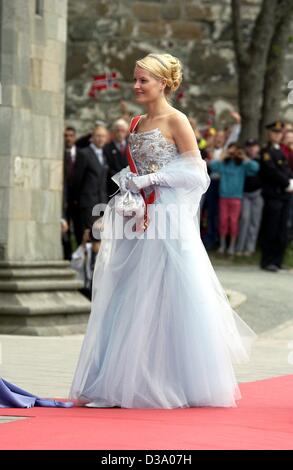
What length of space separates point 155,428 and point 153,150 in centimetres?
224

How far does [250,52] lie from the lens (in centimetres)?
2492

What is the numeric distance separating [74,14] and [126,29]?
3.31ft

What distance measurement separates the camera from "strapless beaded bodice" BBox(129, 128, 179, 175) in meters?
10.0

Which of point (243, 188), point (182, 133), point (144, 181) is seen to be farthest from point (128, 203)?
point (243, 188)

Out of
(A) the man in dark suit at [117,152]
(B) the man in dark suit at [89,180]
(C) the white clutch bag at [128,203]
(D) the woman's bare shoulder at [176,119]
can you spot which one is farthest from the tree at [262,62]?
(C) the white clutch bag at [128,203]

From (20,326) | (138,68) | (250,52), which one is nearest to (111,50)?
(250,52)

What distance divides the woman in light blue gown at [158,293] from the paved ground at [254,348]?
0.75 meters

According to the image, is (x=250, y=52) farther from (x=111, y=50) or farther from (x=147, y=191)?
(x=147, y=191)

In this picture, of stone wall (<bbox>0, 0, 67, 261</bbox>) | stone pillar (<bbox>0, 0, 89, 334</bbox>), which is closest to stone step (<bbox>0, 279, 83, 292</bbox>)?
stone pillar (<bbox>0, 0, 89, 334</bbox>)

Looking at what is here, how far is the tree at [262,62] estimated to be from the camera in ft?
80.5

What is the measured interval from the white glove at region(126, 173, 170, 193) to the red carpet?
1.46 m

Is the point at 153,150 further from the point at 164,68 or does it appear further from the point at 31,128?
the point at 31,128

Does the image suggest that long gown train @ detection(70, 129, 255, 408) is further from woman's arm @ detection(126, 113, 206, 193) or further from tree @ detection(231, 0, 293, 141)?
tree @ detection(231, 0, 293, 141)

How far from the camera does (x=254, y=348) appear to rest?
1453cm
